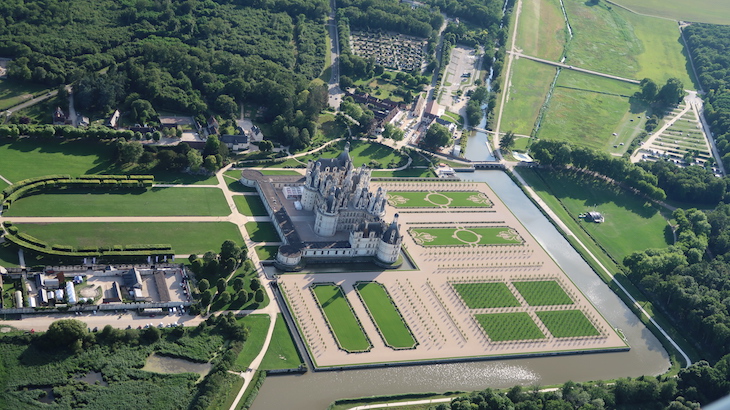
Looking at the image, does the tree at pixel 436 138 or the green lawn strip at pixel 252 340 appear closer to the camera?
the green lawn strip at pixel 252 340

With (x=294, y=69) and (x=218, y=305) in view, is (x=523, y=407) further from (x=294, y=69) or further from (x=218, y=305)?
(x=294, y=69)

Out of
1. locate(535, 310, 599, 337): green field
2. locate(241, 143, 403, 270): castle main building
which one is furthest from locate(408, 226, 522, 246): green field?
locate(535, 310, 599, 337): green field

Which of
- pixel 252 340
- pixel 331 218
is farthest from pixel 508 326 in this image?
pixel 252 340

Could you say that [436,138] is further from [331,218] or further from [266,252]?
[266,252]

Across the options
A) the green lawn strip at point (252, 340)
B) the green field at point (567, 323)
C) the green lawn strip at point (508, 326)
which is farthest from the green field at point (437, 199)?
the green lawn strip at point (252, 340)

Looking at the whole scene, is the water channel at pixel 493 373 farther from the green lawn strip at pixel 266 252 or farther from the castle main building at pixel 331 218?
the green lawn strip at pixel 266 252

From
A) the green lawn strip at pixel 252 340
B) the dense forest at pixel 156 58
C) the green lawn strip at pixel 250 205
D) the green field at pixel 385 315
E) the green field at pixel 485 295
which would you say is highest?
the dense forest at pixel 156 58

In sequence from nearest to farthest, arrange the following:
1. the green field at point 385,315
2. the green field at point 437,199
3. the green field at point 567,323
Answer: the green field at point 385,315 < the green field at point 567,323 < the green field at point 437,199
